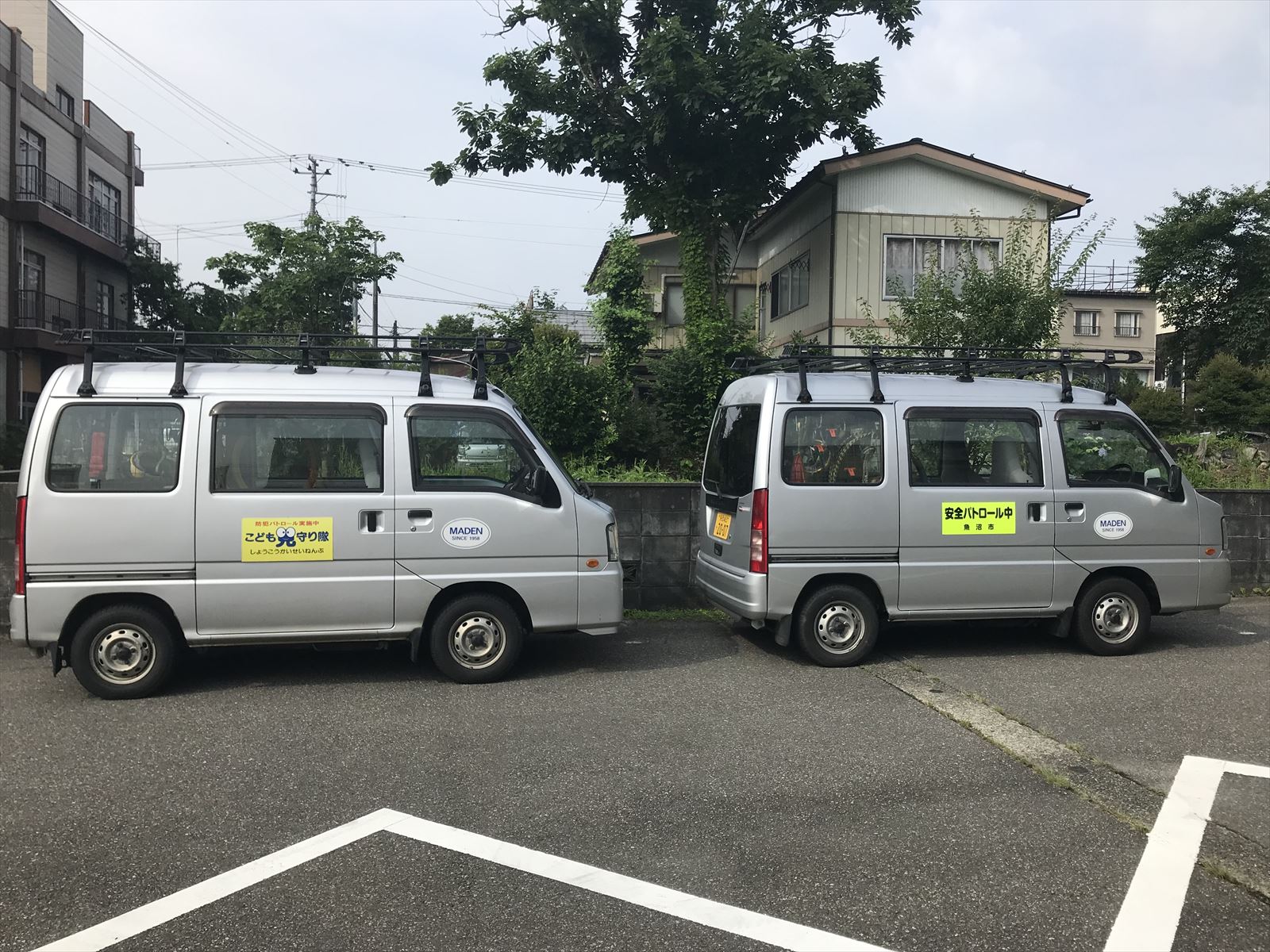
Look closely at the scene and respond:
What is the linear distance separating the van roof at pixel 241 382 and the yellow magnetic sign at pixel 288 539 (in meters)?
0.81

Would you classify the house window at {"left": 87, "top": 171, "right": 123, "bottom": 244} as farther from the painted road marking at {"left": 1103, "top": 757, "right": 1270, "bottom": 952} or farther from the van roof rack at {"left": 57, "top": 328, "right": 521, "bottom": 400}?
the painted road marking at {"left": 1103, "top": 757, "right": 1270, "bottom": 952}

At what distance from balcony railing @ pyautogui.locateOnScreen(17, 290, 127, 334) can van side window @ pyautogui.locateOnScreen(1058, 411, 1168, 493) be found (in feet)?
76.8

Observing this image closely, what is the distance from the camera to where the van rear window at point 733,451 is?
7.18 metres

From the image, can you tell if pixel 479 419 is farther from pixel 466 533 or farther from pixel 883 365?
pixel 883 365

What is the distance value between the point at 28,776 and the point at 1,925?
5.52ft

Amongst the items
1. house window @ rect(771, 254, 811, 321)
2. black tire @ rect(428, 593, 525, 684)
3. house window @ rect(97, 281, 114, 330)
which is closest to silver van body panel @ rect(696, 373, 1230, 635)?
black tire @ rect(428, 593, 525, 684)

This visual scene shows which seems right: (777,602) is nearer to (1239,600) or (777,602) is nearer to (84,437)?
(84,437)

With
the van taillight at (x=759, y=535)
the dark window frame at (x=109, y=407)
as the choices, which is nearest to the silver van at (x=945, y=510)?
Result: the van taillight at (x=759, y=535)

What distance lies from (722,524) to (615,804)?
3.51m

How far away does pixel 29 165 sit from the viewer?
25.2 m

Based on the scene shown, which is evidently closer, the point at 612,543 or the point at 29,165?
the point at 612,543

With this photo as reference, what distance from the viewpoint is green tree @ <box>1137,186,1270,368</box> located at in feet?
116

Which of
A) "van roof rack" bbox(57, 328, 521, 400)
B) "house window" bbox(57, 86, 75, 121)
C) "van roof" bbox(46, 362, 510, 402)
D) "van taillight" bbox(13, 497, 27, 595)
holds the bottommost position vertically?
"van taillight" bbox(13, 497, 27, 595)

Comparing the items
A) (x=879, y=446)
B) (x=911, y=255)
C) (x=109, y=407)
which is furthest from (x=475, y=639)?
(x=911, y=255)
